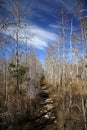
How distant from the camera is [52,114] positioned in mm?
16859

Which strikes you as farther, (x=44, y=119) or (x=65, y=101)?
(x=65, y=101)

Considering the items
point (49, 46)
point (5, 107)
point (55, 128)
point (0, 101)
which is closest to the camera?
point (55, 128)

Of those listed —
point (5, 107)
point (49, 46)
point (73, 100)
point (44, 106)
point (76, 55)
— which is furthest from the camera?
point (49, 46)

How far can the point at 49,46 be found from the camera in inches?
1492

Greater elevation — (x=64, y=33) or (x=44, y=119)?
(x=64, y=33)

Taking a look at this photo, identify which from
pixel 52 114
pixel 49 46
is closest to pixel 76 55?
pixel 49 46

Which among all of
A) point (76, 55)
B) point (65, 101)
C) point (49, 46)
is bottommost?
point (65, 101)

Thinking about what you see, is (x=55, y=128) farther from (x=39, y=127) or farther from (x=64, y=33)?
(x=64, y=33)

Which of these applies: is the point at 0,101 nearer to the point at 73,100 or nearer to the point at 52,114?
the point at 52,114

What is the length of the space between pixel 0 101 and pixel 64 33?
373 inches

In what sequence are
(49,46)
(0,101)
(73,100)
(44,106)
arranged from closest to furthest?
(0,101)
(73,100)
(44,106)
(49,46)

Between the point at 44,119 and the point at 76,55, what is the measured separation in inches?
650

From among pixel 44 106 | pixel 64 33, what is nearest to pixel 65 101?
pixel 44 106

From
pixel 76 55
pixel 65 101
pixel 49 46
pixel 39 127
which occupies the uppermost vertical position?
pixel 49 46
